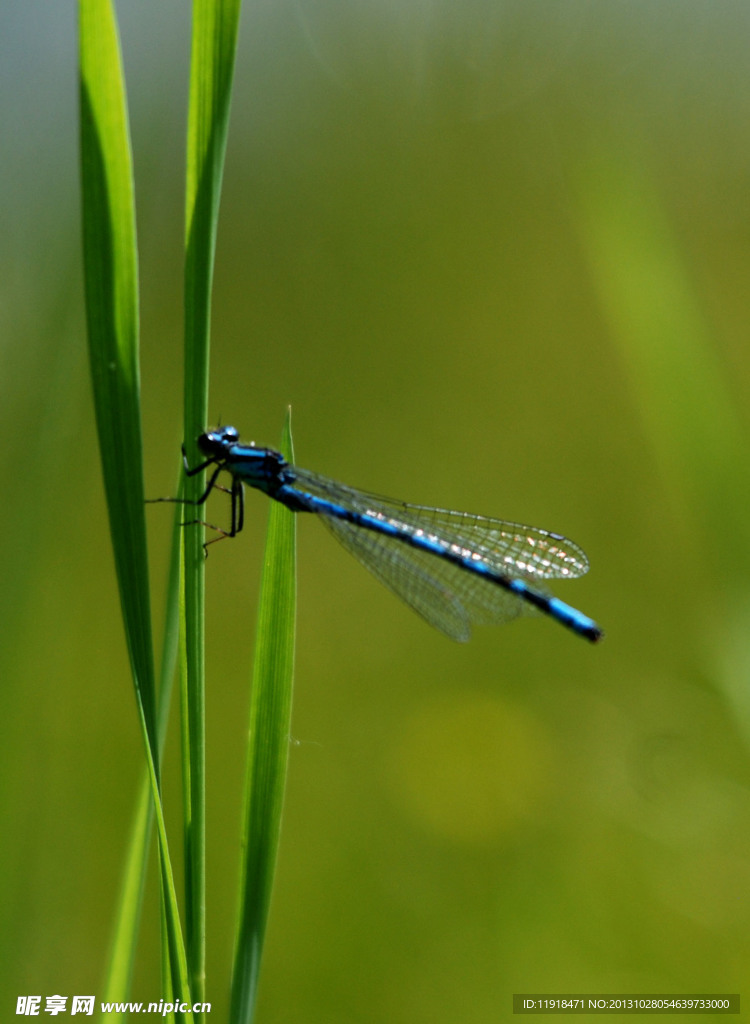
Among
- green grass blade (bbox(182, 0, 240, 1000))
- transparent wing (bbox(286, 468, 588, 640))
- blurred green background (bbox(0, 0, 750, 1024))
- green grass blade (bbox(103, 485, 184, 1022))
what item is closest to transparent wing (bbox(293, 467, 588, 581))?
transparent wing (bbox(286, 468, 588, 640))

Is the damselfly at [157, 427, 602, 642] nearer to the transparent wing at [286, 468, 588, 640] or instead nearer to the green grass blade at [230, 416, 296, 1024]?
the transparent wing at [286, 468, 588, 640]

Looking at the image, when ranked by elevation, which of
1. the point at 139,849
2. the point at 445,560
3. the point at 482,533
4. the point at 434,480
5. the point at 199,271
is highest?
the point at 434,480

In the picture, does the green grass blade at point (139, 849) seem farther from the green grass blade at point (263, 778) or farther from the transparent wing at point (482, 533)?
the transparent wing at point (482, 533)

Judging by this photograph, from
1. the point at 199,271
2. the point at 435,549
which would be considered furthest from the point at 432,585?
the point at 199,271

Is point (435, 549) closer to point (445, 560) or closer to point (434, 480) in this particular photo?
point (445, 560)

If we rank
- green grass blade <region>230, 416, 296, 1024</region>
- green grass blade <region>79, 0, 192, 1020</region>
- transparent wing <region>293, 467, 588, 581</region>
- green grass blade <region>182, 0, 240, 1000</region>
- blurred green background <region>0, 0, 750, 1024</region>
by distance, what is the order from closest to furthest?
green grass blade <region>79, 0, 192, 1020</region>, green grass blade <region>182, 0, 240, 1000</region>, green grass blade <region>230, 416, 296, 1024</region>, blurred green background <region>0, 0, 750, 1024</region>, transparent wing <region>293, 467, 588, 581</region>

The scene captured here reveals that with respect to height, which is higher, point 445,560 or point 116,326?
point 445,560

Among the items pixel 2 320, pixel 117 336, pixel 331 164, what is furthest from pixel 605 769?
pixel 331 164

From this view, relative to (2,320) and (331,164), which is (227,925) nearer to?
(2,320)
